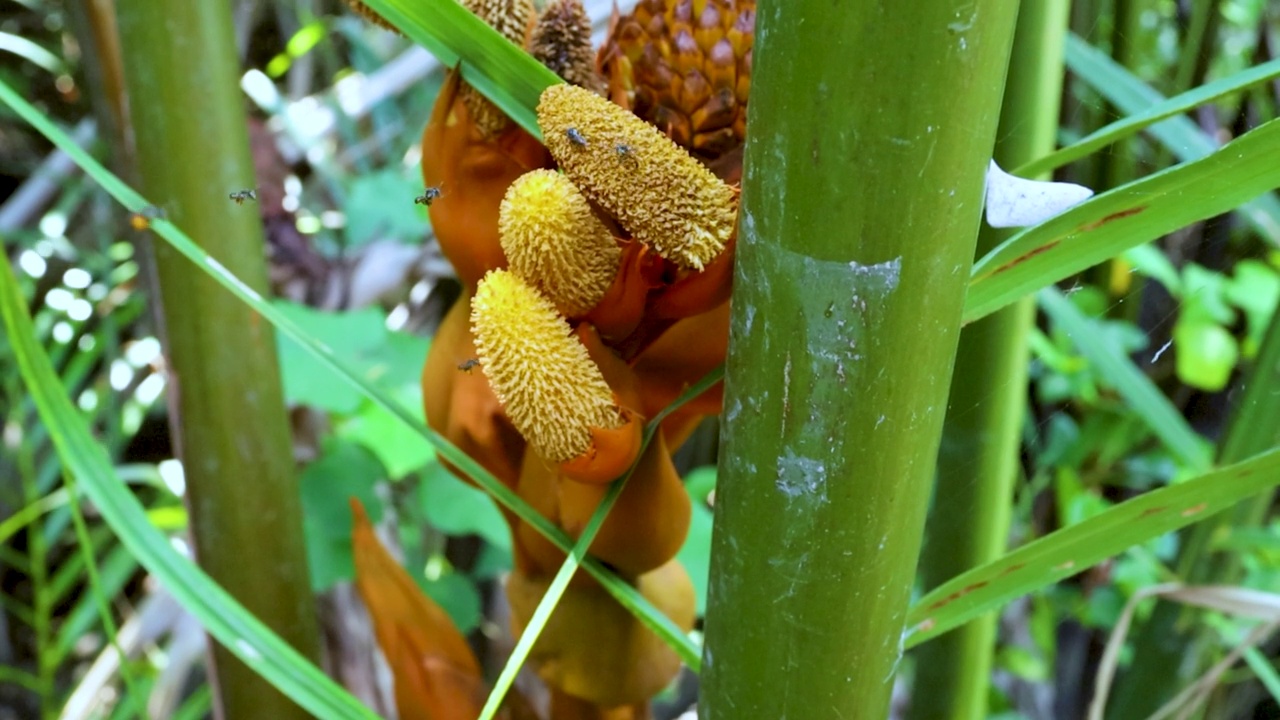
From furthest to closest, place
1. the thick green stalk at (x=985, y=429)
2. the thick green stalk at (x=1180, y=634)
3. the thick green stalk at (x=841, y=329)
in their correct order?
the thick green stalk at (x=1180, y=634) → the thick green stalk at (x=985, y=429) → the thick green stalk at (x=841, y=329)

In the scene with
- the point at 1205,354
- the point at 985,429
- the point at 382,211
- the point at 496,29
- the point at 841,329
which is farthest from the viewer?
the point at 382,211

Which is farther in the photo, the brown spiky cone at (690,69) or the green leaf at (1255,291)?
the green leaf at (1255,291)

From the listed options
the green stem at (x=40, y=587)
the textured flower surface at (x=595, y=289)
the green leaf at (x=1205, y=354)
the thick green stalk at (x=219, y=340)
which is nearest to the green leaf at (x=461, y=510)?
the thick green stalk at (x=219, y=340)

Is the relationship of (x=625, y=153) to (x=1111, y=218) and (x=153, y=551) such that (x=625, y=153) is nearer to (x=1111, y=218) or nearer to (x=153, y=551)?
(x=1111, y=218)

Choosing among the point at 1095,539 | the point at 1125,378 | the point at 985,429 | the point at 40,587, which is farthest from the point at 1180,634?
the point at 40,587

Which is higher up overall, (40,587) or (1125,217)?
(1125,217)

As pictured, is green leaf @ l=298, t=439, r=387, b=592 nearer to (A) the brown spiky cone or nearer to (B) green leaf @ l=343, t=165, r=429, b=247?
(B) green leaf @ l=343, t=165, r=429, b=247

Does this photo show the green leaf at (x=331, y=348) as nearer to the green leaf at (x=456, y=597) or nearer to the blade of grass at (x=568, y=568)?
the green leaf at (x=456, y=597)
